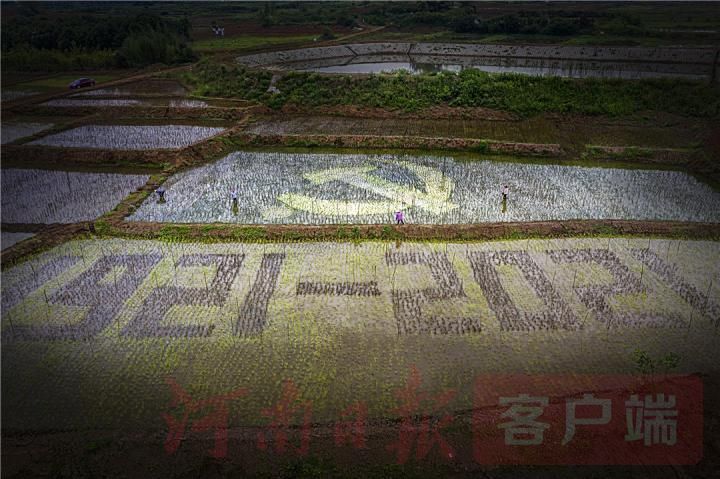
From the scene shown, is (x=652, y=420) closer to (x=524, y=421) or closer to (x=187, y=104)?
(x=524, y=421)

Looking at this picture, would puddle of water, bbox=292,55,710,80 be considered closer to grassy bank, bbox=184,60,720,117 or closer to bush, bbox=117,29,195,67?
grassy bank, bbox=184,60,720,117

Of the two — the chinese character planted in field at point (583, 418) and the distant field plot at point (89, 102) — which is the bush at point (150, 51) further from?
the chinese character planted in field at point (583, 418)

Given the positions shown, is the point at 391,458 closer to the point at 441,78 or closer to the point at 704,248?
the point at 704,248

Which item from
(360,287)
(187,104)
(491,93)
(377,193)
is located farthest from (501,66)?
(360,287)

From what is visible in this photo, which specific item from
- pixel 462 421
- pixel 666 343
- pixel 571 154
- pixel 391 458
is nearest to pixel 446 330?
pixel 462 421

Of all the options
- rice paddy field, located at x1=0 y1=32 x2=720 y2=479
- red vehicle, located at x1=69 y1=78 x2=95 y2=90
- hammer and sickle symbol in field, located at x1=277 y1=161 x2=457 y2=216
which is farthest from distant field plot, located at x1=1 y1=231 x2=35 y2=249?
red vehicle, located at x1=69 y1=78 x2=95 y2=90

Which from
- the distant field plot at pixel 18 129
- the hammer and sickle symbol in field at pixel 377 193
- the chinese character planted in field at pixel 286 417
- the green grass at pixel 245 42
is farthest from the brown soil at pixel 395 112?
the chinese character planted in field at pixel 286 417
